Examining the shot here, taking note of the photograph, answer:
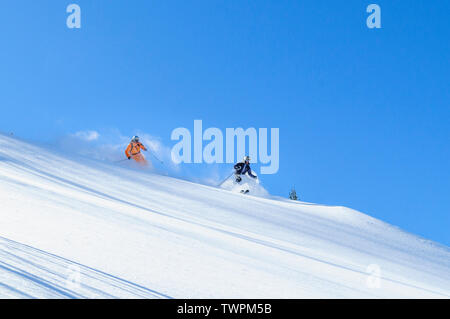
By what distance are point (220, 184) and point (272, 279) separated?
1365cm

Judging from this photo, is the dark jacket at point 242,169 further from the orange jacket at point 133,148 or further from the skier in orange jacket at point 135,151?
the orange jacket at point 133,148

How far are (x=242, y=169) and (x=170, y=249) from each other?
39.3ft

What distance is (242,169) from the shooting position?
1683 cm

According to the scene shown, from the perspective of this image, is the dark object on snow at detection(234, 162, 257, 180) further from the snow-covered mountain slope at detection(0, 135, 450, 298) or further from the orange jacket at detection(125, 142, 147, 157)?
the snow-covered mountain slope at detection(0, 135, 450, 298)

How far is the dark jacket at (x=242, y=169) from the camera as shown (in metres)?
16.8

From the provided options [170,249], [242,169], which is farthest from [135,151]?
[170,249]

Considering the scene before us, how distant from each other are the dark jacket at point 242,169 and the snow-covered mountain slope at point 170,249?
19.7ft

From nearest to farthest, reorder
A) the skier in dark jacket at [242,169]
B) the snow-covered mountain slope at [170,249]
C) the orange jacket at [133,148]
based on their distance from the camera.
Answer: the snow-covered mountain slope at [170,249] < the skier in dark jacket at [242,169] < the orange jacket at [133,148]

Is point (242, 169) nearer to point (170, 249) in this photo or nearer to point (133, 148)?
point (133, 148)

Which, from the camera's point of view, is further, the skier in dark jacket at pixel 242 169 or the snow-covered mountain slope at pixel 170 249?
the skier in dark jacket at pixel 242 169

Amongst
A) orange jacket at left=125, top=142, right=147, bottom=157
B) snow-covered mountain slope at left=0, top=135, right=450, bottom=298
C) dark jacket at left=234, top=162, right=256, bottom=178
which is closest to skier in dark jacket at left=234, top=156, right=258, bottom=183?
dark jacket at left=234, top=162, right=256, bottom=178

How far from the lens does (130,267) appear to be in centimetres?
413

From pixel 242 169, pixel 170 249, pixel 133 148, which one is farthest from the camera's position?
pixel 133 148

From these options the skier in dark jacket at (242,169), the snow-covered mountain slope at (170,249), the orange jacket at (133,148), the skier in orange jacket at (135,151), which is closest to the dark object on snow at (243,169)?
the skier in dark jacket at (242,169)
